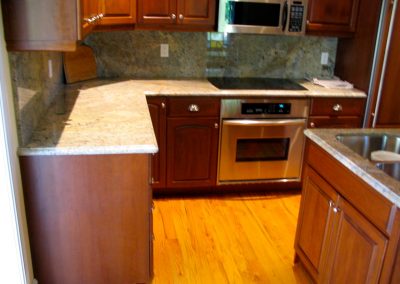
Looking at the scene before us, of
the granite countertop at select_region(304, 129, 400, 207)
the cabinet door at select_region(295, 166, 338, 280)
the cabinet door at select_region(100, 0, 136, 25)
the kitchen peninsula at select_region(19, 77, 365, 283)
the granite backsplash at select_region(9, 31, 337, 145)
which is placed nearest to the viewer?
the granite countertop at select_region(304, 129, 400, 207)

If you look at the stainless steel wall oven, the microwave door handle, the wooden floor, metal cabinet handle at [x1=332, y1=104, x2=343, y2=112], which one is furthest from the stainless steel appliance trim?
the wooden floor

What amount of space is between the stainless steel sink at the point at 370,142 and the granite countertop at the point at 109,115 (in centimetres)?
105

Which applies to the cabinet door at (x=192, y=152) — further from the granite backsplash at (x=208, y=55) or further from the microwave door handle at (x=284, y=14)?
the microwave door handle at (x=284, y=14)

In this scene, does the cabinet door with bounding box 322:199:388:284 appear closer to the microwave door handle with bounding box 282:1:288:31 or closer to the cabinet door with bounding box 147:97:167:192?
the cabinet door with bounding box 147:97:167:192

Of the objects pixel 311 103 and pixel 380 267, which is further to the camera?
pixel 311 103

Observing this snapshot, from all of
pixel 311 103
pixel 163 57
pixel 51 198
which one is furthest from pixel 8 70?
pixel 311 103

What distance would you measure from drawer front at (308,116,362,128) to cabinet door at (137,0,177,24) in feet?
4.54

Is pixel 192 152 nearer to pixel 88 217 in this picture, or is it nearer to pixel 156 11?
pixel 156 11

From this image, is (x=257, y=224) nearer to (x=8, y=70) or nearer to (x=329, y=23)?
(x=329, y=23)

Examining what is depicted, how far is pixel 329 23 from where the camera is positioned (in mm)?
3373

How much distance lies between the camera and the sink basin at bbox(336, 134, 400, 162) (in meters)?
2.19

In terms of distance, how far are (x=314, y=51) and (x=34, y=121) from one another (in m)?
2.68

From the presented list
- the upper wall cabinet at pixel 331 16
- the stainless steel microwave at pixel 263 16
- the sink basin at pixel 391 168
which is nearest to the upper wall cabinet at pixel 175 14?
the stainless steel microwave at pixel 263 16

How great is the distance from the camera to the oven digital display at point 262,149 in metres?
3.36
